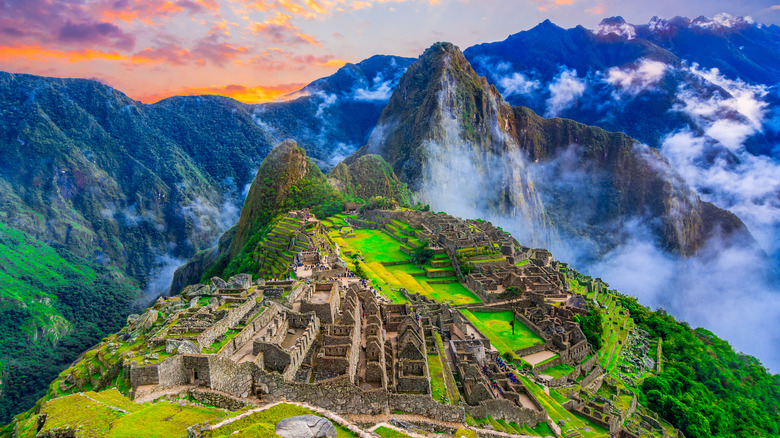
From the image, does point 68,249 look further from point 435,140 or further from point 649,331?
point 649,331

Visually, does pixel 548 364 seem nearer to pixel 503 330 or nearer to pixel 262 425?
pixel 503 330

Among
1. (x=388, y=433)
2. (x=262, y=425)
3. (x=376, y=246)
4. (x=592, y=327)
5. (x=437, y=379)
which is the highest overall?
(x=376, y=246)

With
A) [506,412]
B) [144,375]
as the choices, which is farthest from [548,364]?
[144,375]

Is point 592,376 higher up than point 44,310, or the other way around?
point 592,376

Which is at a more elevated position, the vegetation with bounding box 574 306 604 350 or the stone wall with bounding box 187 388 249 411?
the vegetation with bounding box 574 306 604 350

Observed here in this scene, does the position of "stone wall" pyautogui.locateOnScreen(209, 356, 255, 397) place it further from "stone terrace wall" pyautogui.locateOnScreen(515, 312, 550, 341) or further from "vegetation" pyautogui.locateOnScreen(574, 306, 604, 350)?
"vegetation" pyautogui.locateOnScreen(574, 306, 604, 350)

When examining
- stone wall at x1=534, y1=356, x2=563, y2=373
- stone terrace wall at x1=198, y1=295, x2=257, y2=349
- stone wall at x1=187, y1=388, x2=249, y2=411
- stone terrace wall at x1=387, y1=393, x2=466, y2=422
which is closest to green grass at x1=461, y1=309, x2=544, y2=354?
stone wall at x1=534, y1=356, x2=563, y2=373

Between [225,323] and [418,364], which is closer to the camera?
[225,323]
